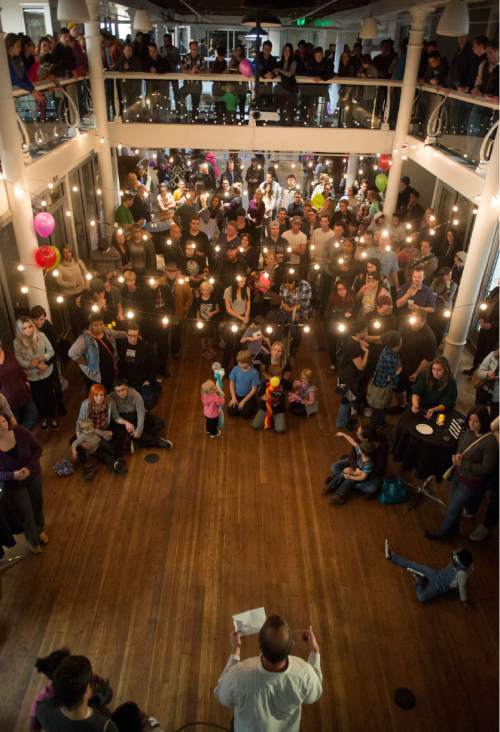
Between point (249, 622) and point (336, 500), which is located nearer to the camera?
point (249, 622)

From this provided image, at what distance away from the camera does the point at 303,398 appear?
6645 millimetres

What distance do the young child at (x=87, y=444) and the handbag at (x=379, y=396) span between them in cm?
289

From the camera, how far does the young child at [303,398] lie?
662 cm

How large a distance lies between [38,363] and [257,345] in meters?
2.65

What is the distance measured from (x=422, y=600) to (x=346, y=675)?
95 cm

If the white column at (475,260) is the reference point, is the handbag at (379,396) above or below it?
below

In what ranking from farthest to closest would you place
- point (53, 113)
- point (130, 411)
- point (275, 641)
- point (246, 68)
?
point (246, 68)
point (53, 113)
point (130, 411)
point (275, 641)

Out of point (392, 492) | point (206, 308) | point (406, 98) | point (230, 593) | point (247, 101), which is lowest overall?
point (230, 593)

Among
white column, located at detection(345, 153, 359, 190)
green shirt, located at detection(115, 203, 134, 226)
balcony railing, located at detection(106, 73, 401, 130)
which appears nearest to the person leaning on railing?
green shirt, located at detection(115, 203, 134, 226)

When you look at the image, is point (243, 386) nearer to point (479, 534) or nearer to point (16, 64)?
point (479, 534)

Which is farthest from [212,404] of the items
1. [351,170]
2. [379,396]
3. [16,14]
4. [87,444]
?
[16,14]

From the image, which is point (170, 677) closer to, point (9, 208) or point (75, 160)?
point (9, 208)

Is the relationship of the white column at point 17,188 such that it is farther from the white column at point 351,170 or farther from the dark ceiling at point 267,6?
the white column at point 351,170

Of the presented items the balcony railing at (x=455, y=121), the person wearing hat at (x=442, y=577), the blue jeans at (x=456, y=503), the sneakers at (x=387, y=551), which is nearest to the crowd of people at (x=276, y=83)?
the balcony railing at (x=455, y=121)
